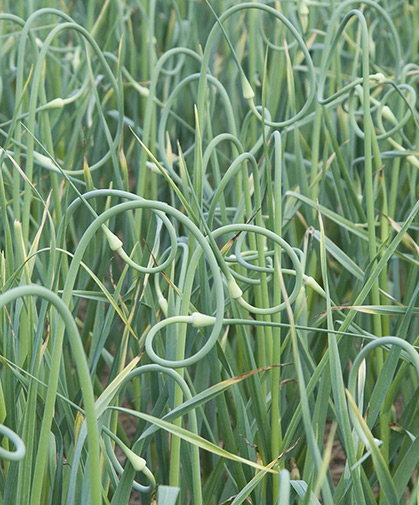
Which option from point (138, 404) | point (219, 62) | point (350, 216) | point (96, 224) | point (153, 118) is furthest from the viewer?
point (219, 62)

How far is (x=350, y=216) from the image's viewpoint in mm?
983

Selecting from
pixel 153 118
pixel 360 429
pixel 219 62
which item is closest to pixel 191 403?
pixel 360 429

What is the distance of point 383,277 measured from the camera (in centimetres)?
87

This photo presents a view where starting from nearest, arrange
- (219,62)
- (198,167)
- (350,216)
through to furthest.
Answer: (198,167), (350,216), (219,62)

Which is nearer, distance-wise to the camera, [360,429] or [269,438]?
[360,429]

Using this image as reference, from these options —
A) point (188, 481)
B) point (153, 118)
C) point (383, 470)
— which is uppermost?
point (153, 118)

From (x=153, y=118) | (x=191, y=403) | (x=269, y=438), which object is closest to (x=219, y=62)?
(x=153, y=118)

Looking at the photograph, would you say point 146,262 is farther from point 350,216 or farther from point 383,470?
point 383,470

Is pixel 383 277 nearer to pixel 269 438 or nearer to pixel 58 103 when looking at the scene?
pixel 269 438

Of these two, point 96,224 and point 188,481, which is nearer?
point 96,224

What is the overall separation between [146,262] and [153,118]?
31cm

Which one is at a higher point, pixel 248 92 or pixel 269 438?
pixel 248 92

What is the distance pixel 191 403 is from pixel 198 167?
26cm

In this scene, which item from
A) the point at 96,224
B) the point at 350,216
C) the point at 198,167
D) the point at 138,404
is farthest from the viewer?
the point at 350,216
